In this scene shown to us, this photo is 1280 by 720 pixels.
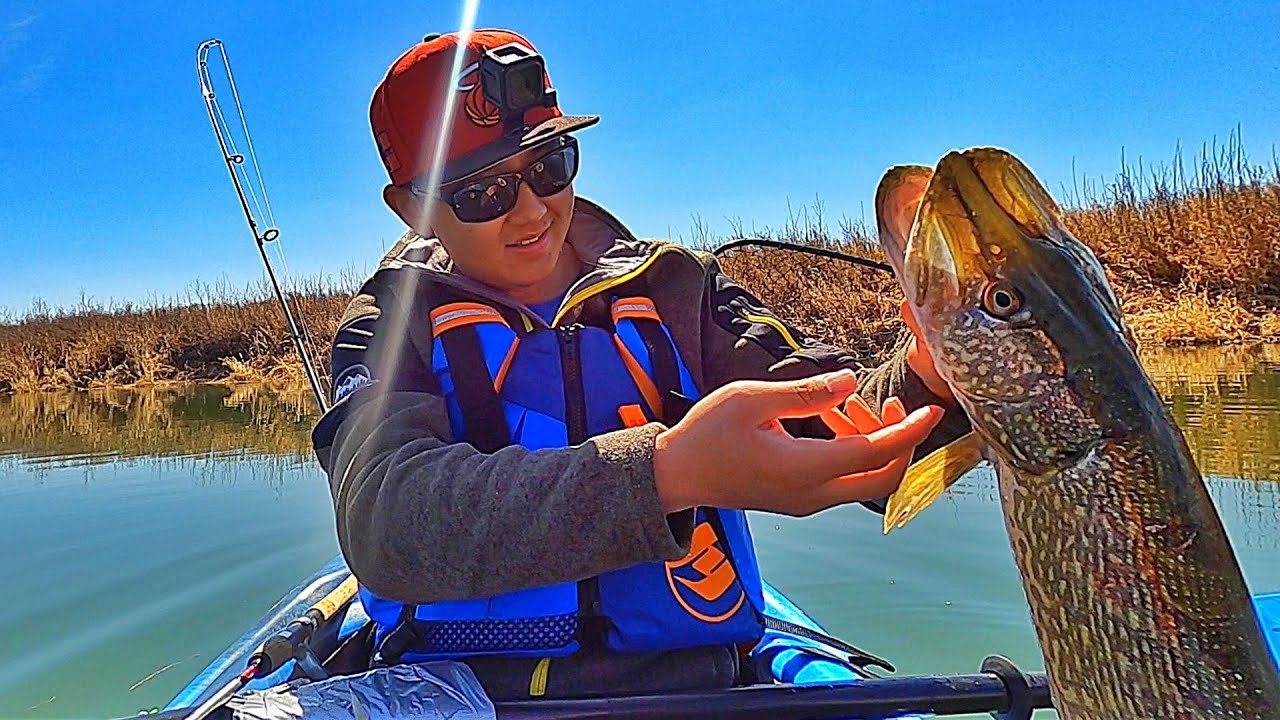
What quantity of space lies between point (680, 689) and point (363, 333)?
0.92m

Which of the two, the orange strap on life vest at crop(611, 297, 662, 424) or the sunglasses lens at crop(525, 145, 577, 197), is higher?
the sunglasses lens at crop(525, 145, 577, 197)

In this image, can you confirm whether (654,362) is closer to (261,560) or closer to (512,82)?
(512,82)

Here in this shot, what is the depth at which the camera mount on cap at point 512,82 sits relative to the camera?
77.1 inches

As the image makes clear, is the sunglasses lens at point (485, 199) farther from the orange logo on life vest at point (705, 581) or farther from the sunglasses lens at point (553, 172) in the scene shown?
the orange logo on life vest at point (705, 581)

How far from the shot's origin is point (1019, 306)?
1.16 metres

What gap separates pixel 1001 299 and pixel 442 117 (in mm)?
1242

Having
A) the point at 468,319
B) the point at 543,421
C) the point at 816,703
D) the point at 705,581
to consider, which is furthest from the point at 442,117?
the point at 816,703

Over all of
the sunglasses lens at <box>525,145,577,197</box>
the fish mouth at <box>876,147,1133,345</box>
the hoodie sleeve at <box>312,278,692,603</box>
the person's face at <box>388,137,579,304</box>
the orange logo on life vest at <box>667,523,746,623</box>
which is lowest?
the orange logo on life vest at <box>667,523,746,623</box>

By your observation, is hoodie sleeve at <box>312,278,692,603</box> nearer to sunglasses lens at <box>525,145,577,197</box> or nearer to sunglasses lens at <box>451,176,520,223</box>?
sunglasses lens at <box>451,176,520,223</box>

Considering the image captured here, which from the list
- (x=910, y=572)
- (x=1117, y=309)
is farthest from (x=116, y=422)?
(x=1117, y=309)

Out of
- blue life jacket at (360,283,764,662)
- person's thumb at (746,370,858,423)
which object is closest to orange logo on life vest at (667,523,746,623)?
blue life jacket at (360,283,764,662)

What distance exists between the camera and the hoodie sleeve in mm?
1333

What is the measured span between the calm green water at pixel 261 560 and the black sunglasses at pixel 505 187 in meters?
1.93

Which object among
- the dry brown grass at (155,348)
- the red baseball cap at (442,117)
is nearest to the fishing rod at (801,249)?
the red baseball cap at (442,117)
